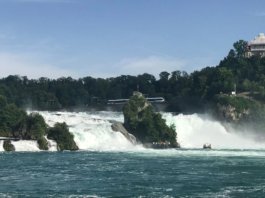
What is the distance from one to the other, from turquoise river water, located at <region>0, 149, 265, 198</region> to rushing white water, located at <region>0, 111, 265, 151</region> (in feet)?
39.2

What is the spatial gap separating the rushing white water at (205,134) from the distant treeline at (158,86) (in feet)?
40.0

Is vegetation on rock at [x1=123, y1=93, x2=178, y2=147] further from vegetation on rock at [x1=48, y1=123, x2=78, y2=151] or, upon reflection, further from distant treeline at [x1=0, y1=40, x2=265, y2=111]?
distant treeline at [x1=0, y1=40, x2=265, y2=111]

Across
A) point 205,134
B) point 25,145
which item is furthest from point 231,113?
point 25,145

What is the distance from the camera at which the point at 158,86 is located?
143000 mm

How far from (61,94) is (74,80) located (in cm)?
1636

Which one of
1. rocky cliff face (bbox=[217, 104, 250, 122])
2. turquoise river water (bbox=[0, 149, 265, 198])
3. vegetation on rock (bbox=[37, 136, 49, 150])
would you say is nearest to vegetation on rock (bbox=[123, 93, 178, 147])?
vegetation on rock (bbox=[37, 136, 49, 150])

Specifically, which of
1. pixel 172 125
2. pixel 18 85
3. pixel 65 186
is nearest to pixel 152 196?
pixel 65 186

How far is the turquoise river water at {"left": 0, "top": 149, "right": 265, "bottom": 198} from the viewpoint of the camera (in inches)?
1435

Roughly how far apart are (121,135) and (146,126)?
4041 millimetres

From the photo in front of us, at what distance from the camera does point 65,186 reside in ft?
127

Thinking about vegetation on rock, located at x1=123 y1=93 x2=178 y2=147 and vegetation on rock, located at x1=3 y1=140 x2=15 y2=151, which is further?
vegetation on rock, located at x1=123 y1=93 x2=178 y2=147

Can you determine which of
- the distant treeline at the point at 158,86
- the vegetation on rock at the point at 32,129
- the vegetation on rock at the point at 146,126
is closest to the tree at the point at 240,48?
the distant treeline at the point at 158,86

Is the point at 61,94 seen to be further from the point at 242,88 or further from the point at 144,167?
the point at 144,167

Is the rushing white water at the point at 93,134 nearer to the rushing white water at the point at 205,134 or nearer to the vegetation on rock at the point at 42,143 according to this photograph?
the vegetation on rock at the point at 42,143
